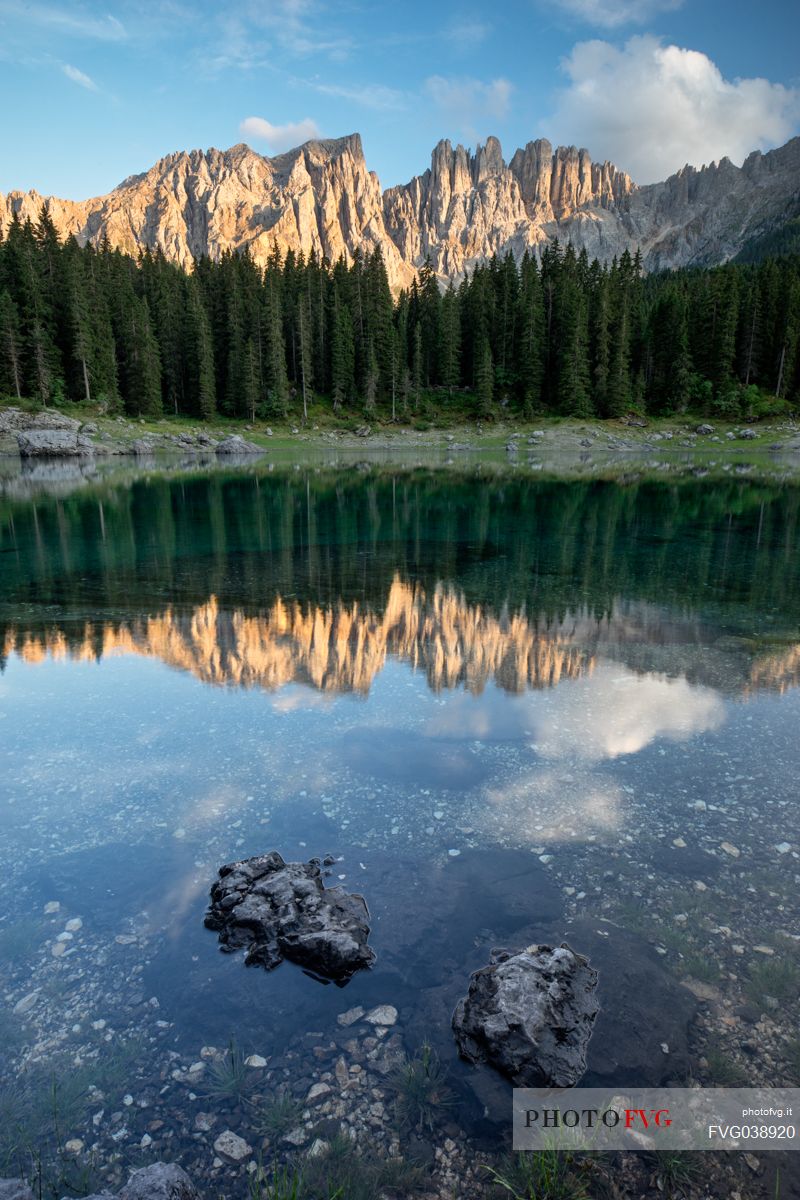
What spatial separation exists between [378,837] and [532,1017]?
3018 millimetres

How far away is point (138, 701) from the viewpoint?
463 inches

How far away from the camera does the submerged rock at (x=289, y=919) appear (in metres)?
5.94

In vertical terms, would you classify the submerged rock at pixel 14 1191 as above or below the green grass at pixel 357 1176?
above

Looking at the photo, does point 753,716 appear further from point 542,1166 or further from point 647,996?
point 542,1166

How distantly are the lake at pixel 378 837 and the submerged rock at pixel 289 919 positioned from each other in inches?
6.8

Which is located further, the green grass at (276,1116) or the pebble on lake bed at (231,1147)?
the green grass at (276,1116)

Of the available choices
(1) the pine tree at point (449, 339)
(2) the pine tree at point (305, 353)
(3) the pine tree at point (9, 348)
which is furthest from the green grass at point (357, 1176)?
(1) the pine tree at point (449, 339)

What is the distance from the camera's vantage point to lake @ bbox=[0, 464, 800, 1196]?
4852 mm

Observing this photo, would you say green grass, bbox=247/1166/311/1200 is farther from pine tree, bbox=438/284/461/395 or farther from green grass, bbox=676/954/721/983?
pine tree, bbox=438/284/461/395

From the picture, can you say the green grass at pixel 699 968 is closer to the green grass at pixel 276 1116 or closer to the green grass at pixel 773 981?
the green grass at pixel 773 981

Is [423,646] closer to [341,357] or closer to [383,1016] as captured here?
[383,1016]

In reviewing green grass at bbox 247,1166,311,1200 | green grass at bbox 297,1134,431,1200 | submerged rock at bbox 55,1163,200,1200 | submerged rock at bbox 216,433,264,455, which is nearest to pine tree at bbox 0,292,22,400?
submerged rock at bbox 216,433,264,455

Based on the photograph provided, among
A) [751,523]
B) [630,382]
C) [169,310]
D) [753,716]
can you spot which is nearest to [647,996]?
[753,716]

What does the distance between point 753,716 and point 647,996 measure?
22.0 ft
